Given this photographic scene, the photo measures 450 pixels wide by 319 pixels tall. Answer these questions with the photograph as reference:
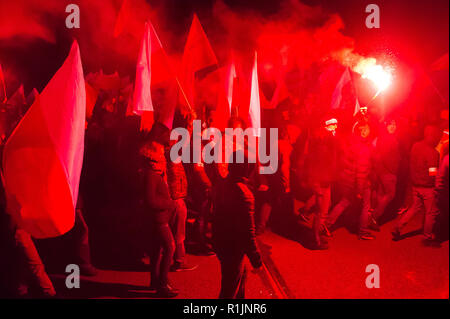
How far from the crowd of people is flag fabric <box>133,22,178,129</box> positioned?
1.33 feet

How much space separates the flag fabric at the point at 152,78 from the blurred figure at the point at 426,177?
13.2 feet

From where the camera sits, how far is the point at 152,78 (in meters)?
5.87

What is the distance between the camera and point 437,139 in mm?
5348

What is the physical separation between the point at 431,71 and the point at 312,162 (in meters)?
3.95

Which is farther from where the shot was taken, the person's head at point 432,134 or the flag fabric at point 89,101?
the flag fabric at point 89,101

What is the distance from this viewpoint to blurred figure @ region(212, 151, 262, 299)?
346 centimetres

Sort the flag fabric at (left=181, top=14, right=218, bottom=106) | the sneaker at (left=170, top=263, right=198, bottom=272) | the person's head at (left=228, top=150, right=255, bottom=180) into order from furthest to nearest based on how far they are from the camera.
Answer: the flag fabric at (left=181, top=14, right=218, bottom=106) < the sneaker at (left=170, top=263, right=198, bottom=272) < the person's head at (left=228, top=150, right=255, bottom=180)

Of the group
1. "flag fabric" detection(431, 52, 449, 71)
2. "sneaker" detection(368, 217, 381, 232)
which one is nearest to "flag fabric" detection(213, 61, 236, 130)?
"sneaker" detection(368, 217, 381, 232)

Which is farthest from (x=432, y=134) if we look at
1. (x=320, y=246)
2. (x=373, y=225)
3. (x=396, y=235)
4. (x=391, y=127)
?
(x=320, y=246)

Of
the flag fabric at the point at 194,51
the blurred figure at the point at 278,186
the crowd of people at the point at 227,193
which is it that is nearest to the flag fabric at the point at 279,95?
the crowd of people at the point at 227,193

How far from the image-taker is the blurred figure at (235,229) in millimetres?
3463

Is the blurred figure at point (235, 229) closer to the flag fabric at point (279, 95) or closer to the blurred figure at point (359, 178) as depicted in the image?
the blurred figure at point (359, 178)

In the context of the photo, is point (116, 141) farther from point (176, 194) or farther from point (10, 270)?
point (10, 270)

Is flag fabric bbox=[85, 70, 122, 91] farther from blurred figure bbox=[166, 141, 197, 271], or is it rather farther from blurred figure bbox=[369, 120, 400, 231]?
blurred figure bbox=[369, 120, 400, 231]
